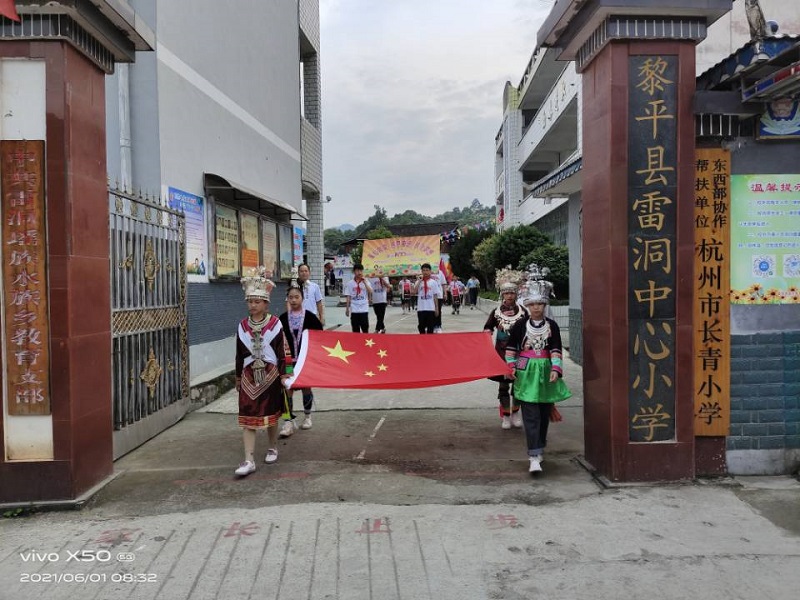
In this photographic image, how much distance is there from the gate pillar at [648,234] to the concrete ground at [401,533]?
47 cm

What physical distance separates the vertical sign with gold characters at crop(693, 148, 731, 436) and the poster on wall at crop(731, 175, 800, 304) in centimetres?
11

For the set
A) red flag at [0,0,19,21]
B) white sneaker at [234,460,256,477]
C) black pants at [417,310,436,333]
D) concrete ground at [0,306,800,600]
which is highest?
red flag at [0,0,19,21]

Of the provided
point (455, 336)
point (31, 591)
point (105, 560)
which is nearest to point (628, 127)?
point (455, 336)

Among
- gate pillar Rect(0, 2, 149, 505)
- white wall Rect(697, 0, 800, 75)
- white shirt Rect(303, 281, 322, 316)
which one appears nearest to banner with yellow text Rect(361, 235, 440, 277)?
white wall Rect(697, 0, 800, 75)

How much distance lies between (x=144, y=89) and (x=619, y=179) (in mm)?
6311

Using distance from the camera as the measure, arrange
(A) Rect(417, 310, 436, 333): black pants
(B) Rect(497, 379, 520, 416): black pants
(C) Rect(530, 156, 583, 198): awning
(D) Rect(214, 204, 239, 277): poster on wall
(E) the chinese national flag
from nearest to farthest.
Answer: (E) the chinese national flag, (B) Rect(497, 379, 520, 416): black pants, (C) Rect(530, 156, 583, 198): awning, (D) Rect(214, 204, 239, 277): poster on wall, (A) Rect(417, 310, 436, 333): black pants

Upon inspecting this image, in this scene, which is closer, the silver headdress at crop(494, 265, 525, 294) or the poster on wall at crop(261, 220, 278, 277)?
the silver headdress at crop(494, 265, 525, 294)

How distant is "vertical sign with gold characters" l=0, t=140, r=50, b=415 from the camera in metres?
4.82

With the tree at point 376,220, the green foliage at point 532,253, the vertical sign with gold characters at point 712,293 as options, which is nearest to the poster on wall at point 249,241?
the vertical sign with gold characters at point 712,293

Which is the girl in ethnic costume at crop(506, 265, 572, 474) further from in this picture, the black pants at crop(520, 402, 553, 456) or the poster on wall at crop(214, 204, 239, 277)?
the poster on wall at crop(214, 204, 239, 277)

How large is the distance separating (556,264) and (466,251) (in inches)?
925

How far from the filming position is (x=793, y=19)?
1002 cm

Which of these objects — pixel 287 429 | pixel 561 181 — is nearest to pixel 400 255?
pixel 561 181

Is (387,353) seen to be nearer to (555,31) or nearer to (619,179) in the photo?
(619,179)
